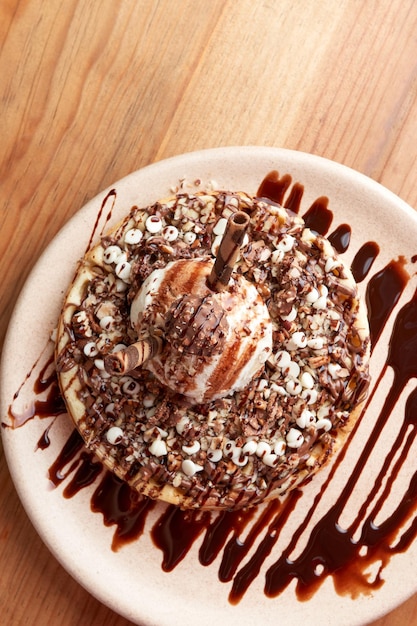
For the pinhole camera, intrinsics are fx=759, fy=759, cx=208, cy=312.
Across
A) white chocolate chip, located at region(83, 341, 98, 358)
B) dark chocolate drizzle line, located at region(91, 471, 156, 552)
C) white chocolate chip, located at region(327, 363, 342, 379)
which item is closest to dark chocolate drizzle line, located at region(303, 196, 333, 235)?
white chocolate chip, located at region(327, 363, 342, 379)

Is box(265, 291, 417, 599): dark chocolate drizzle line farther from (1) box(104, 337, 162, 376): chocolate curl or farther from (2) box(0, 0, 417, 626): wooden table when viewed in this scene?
(1) box(104, 337, 162, 376): chocolate curl

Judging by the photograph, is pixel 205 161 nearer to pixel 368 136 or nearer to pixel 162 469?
pixel 368 136

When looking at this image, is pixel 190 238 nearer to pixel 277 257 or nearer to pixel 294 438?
pixel 277 257

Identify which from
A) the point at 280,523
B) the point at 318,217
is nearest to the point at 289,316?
the point at 318,217

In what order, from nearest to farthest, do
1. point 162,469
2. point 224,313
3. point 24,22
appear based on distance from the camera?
point 224,313, point 162,469, point 24,22

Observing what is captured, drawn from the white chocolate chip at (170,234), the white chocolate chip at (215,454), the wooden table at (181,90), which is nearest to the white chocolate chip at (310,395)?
the white chocolate chip at (215,454)

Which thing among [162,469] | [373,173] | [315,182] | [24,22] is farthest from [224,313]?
[24,22]
